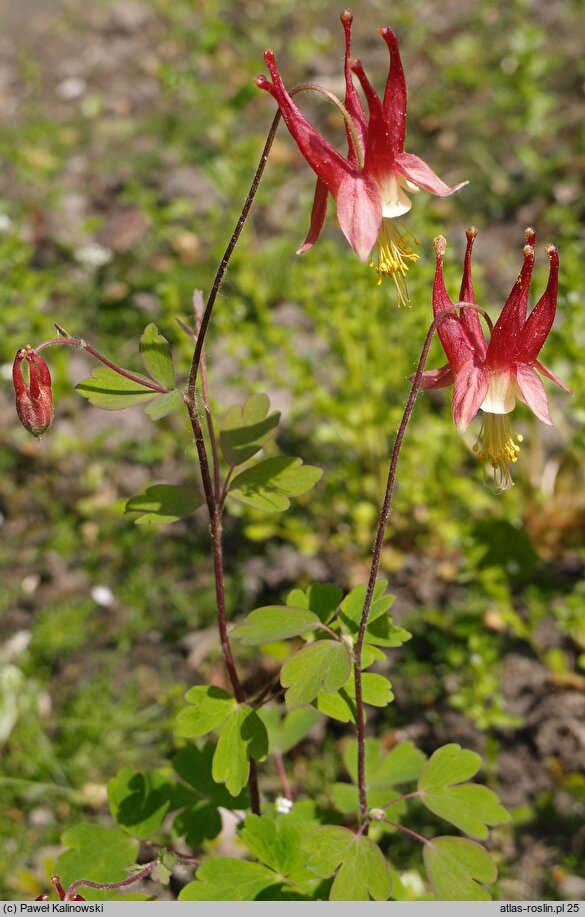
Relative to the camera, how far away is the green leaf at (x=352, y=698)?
64.9 inches

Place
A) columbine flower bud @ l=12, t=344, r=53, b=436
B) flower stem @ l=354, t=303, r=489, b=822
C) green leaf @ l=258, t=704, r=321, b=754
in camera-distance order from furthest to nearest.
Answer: green leaf @ l=258, t=704, r=321, b=754
columbine flower bud @ l=12, t=344, r=53, b=436
flower stem @ l=354, t=303, r=489, b=822

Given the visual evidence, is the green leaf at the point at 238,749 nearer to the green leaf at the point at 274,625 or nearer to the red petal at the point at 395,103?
the green leaf at the point at 274,625

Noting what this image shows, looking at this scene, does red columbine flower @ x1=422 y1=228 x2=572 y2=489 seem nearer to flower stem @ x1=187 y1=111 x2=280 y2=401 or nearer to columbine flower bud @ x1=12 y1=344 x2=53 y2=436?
flower stem @ x1=187 y1=111 x2=280 y2=401

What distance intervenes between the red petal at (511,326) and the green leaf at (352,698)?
2.06 feet

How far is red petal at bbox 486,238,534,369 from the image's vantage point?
1425 mm

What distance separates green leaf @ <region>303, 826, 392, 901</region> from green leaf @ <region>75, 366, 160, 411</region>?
0.86m

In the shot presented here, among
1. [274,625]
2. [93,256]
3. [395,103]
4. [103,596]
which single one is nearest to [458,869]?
[274,625]

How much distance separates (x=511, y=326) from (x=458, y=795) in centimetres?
93

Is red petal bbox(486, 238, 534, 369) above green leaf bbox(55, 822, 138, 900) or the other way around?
above

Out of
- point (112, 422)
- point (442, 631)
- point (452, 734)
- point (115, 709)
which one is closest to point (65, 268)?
point (112, 422)

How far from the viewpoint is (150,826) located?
1849 millimetres

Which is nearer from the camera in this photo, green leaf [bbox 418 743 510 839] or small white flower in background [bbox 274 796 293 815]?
green leaf [bbox 418 743 510 839]

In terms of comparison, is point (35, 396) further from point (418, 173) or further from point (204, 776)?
point (204, 776)

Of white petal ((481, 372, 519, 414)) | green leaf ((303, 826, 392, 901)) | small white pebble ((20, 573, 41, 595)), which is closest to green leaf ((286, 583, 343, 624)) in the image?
green leaf ((303, 826, 392, 901))
